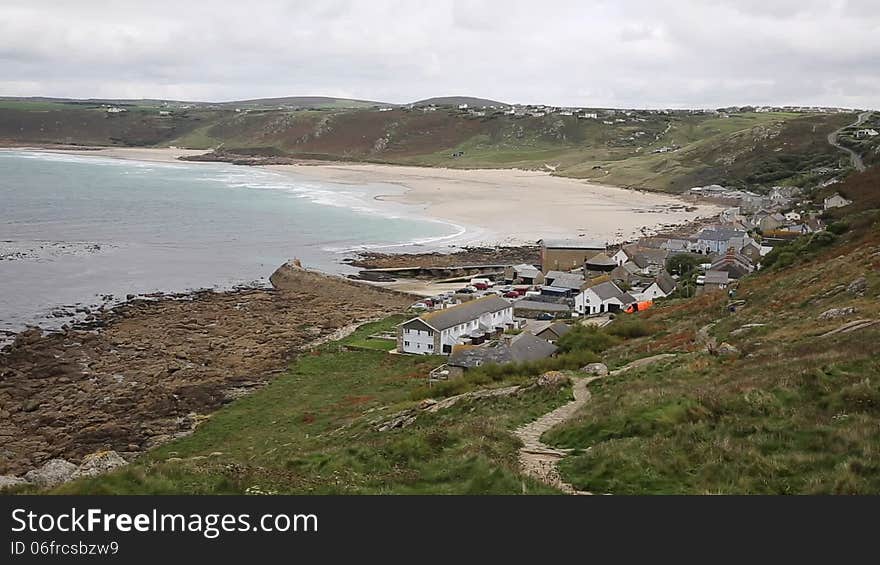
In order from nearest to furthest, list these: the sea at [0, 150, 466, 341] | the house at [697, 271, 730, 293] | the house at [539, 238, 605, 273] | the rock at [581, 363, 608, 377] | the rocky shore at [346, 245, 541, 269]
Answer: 1. the rock at [581, 363, 608, 377]
2. the house at [697, 271, 730, 293]
3. the sea at [0, 150, 466, 341]
4. the house at [539, 238, 605, 273]
5. the rocky shore at [346, 245, 541, 269]

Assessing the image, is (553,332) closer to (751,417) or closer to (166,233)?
(751,417)

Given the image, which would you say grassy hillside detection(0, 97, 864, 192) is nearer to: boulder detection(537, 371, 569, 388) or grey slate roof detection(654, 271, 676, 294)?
grey slate roof detection(654, 271, 676, 294)

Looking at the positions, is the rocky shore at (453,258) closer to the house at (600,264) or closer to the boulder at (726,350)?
the house at (600,264)

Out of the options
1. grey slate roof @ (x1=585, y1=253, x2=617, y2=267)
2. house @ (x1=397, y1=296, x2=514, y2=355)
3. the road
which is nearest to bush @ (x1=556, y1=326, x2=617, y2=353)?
house @ (x1=397, y1=296, x2=514, y2=355)

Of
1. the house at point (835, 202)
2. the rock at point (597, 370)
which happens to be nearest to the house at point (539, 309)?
the rock at point (597, 370)

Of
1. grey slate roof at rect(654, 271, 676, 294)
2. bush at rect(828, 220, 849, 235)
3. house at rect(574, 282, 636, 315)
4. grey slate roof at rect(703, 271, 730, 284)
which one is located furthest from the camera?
grey slate roof at rect(654, 271, 676, 294)
